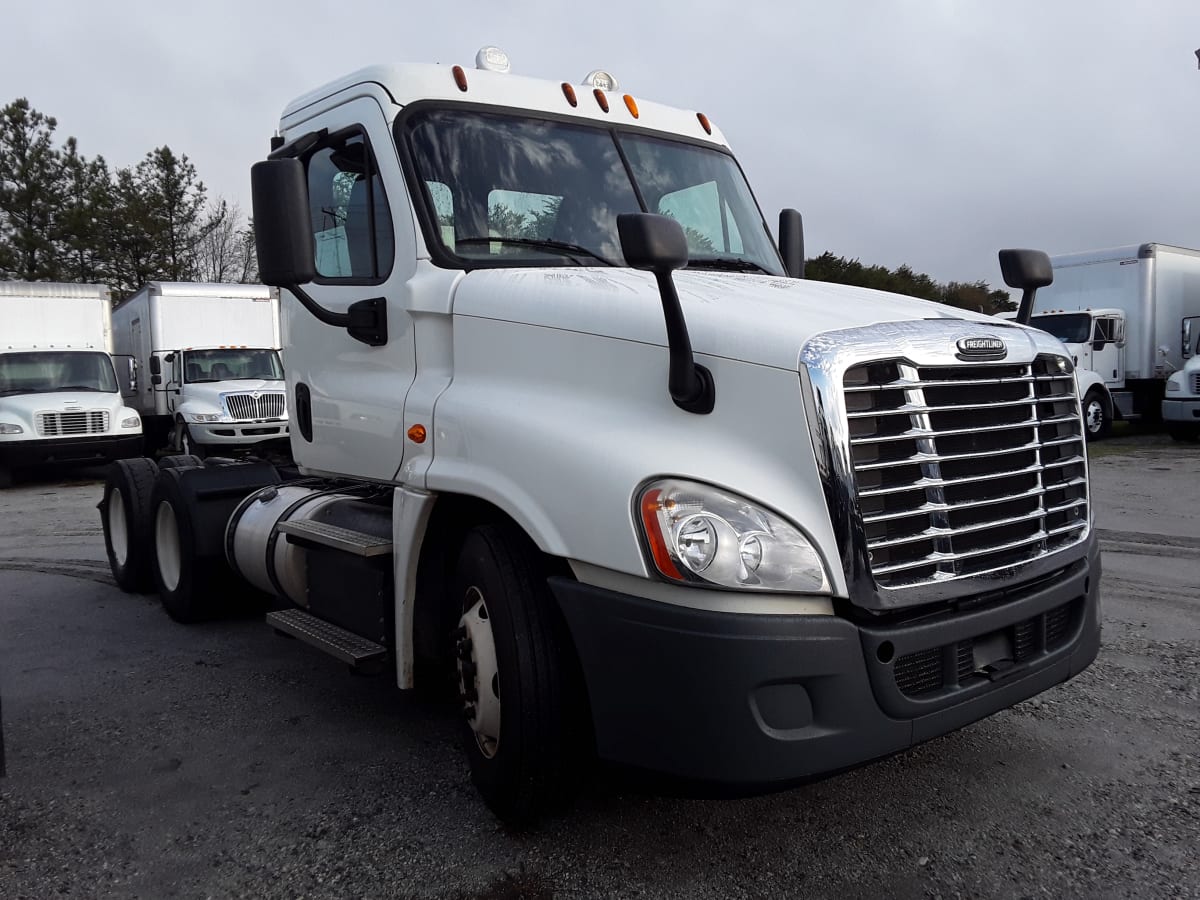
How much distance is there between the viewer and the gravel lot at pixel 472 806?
306 cm

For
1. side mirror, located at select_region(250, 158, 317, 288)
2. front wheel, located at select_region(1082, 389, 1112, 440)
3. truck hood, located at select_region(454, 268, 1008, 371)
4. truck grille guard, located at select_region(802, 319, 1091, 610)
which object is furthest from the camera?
front wheel, located at select_region(1082, 389, 1112, 440)

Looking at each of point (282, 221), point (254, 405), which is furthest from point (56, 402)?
point (282, 221)

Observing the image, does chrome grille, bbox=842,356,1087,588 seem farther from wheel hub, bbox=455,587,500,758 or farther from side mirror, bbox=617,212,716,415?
wheel hub, bbox=455,587,500,758

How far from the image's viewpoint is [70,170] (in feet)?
126

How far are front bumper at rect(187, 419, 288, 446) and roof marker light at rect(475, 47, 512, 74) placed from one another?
522 inches

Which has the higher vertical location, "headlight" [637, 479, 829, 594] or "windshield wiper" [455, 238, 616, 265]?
"windshield wiper" [455, 238, 616, 265]

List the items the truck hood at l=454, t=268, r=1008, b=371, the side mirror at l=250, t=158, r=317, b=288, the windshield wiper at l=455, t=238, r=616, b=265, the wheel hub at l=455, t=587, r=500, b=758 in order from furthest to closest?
the windshield wiper at l=455, t=238, r=616, b=265
the side mirror at l=250, t=158, r=317, b=288
the wheel hub at l=455, t=587, r=500, b=758
the truck hood at l=454, t=268, r=1008, b=371

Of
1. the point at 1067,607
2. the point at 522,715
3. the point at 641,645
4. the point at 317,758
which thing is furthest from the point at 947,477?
the point at 317,758

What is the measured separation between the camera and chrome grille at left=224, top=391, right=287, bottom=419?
16.6 m

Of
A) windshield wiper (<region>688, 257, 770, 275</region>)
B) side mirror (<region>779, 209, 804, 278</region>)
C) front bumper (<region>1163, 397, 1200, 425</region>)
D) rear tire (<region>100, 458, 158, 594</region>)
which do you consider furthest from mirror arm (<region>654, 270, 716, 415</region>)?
front bumper (<region>1163, 397, 1200, 425</region>)

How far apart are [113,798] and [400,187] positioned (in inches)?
99.4

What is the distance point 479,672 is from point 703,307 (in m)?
1.39

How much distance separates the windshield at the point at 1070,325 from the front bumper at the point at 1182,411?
2.16 metres

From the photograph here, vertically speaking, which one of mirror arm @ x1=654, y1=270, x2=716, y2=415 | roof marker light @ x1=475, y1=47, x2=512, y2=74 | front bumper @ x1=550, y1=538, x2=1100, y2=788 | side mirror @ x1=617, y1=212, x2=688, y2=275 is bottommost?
front bumper @ x1=550, y1=538, x2=1100, y2=788
